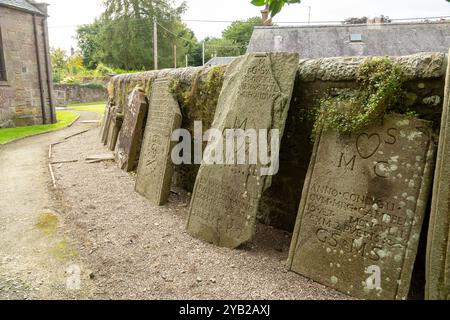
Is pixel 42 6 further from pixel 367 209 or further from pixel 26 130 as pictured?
pixel 367 209

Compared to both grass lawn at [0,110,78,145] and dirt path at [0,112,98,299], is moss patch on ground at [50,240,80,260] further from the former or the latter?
grass lawn at [0,110,78,145]

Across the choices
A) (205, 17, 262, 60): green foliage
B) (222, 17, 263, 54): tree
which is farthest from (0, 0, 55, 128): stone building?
(222, 17, 263, 54): tree

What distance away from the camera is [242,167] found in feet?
10.5

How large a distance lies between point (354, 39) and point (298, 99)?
19862 mm

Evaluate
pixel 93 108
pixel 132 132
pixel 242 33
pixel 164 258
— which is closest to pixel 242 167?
pixel 164 258

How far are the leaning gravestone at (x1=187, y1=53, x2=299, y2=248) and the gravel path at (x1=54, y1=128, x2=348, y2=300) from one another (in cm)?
22

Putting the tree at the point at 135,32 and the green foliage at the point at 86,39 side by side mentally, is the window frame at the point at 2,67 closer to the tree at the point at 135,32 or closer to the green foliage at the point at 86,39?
the tree at the point at 135,32

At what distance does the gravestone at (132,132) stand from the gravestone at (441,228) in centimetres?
482

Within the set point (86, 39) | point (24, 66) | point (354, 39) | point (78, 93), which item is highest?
point (86, 39)

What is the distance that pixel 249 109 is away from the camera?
10.8 ft

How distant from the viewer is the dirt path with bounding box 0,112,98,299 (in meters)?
2.58

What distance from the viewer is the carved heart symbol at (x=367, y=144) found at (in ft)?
8.17
